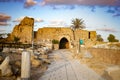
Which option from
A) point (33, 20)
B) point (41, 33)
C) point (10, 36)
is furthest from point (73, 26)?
point (10, 36)

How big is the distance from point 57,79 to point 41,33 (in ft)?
127

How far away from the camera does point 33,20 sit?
40281mm

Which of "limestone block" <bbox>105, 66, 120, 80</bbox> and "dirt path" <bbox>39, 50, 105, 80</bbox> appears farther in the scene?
"dirt path" <bbox>39, 50, 105, 80</bbox>

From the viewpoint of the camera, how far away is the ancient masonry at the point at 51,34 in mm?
38844

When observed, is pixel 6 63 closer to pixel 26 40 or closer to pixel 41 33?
pixel 26 40

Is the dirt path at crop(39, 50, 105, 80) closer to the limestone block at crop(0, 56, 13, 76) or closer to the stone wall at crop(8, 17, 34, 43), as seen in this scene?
the limestone block at crop(0, 56, 13, 76)

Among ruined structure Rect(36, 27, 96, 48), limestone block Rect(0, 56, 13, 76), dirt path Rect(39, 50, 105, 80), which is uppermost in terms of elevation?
ruined structure Rect(36, 27, 96, 48)

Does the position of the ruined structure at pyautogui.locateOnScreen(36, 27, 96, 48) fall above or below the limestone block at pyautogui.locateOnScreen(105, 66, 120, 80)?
above

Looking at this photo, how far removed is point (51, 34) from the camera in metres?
43.5

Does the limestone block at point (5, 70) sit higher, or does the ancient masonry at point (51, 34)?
the ancient masonry at point (51, 34)

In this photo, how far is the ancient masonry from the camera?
38844mm

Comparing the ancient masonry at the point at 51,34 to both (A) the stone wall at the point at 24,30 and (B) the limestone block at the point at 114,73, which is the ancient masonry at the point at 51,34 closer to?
(A) the stone wall at the point at 24,30

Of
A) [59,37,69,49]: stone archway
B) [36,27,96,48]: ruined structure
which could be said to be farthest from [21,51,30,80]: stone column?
[59,37,69,49]: stone archway

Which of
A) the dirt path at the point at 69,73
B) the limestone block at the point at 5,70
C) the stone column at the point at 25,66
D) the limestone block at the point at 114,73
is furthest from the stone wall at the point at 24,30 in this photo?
the limestone block at the point at 114,73
